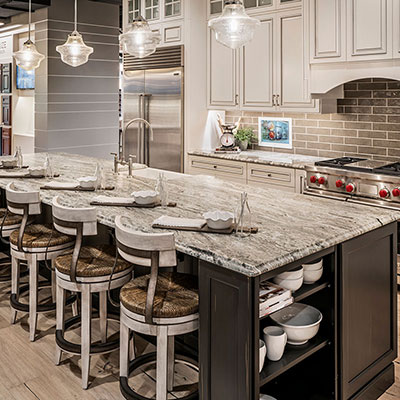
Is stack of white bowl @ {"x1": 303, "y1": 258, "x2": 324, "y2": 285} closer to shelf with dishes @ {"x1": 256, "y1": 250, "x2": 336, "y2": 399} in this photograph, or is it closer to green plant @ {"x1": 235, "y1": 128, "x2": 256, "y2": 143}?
shelf with dishes @ {"x1": 256, "y1": 250, "x2": 336, "y2": 399}

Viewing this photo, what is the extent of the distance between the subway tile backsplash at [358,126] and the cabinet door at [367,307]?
227 cm

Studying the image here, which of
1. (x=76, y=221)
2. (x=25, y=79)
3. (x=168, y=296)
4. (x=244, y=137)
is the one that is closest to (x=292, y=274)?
(x=168, y=296)

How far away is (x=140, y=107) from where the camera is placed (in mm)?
6168

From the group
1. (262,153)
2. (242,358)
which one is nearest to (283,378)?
(242,358)

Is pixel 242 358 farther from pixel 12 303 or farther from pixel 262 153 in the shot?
pixel 262 153

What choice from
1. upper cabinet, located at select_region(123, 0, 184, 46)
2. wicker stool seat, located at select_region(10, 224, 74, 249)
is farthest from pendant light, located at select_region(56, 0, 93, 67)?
upper cabinet, located at select_region(123, 0, 184, 46)

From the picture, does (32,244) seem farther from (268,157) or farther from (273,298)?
(268,157)

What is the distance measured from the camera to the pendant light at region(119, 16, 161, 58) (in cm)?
358

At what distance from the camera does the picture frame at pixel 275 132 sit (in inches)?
217

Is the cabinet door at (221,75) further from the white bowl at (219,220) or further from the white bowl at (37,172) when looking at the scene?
the white bowl at (219,220)

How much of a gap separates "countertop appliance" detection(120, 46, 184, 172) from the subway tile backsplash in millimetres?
1339

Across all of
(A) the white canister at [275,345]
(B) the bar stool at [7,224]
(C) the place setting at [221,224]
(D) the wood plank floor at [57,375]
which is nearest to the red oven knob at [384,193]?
(D) the wood plank floor at [57,375]

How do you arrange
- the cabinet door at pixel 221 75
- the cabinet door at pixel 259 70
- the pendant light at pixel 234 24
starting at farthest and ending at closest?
the cabinet door at pixel 221 75
the cabinet door at pixel 259 70
the pendant light at pixel 234 24

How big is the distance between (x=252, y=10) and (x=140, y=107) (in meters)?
1.84
